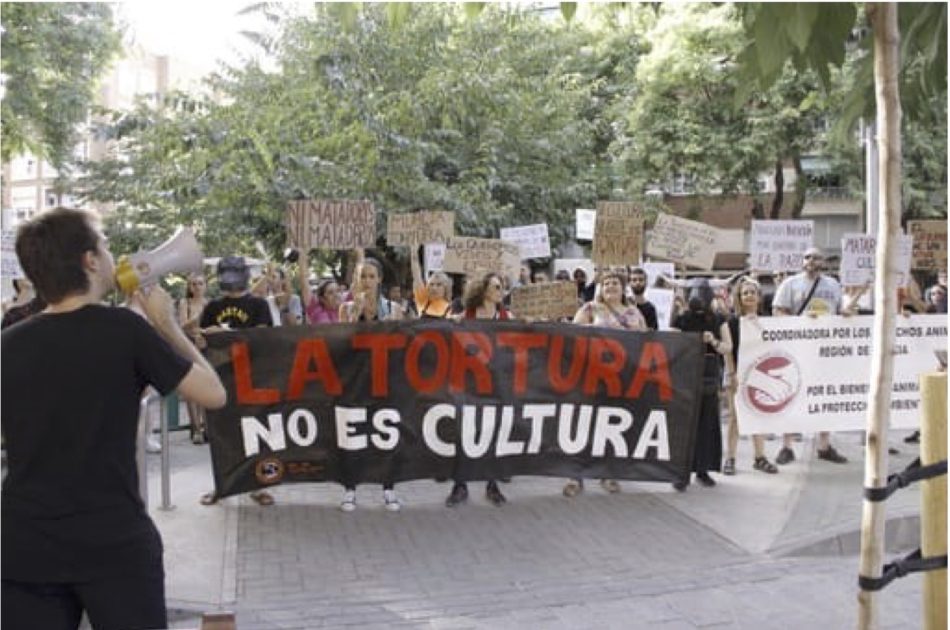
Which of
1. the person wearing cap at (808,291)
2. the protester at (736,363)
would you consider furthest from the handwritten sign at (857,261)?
the protester at (736,363)

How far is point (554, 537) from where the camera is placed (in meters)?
7.19

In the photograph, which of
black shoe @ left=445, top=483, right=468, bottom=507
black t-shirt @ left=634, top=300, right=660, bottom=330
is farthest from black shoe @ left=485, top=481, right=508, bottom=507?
black t-shirt @ left=634, top=300, right=660, bottom=330

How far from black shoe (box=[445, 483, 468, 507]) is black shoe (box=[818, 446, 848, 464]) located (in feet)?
11.8

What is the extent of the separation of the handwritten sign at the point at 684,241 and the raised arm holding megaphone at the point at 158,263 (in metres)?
7.31

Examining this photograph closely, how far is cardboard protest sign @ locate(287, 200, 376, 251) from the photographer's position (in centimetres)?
935

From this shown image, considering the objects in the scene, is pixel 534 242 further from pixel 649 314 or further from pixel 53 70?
pixel 53 70

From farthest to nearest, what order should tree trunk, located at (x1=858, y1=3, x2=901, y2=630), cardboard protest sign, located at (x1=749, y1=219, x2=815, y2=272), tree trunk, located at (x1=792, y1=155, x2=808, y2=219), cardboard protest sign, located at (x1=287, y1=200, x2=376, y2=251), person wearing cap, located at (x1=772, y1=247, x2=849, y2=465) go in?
tree trunk, located at (x1=792, y1=155, x2=808, y2=219) < cardboard protest sign, located at (x1=749, y1=219, x2=815, y2=272) < person wearing cap, located at (x1=772, y1=247, x2=849, y2=465) < cardboard protest sign, located at (x1=287, y1=200, x2=376, y2=251) < tree trunk, located at (x1=858, y1=3, x2=901, y2=630)

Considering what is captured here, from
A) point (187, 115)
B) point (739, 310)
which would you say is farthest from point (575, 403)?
point (187, 115)

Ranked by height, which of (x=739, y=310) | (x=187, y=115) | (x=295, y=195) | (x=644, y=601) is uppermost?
(x=187, y=115)

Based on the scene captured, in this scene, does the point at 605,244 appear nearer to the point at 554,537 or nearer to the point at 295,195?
the point at 554,537

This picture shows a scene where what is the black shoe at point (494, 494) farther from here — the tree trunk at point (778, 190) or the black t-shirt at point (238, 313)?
the tree trunk at point (778, 190)

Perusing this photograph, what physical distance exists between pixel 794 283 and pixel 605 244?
75.7 inches

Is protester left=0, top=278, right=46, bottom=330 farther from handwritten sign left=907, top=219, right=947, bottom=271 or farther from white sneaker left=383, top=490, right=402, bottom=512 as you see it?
handwritten sign left=907, top=219, right=947, bottom=271

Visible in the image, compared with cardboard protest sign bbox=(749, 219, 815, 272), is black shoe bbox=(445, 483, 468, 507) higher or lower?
lower
